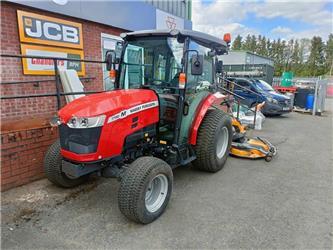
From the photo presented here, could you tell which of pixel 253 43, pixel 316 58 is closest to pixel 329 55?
pixel 316 58

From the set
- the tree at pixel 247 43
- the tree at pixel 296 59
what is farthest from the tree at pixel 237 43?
the tree at pixel 296 59

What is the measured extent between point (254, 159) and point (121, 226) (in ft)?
10.3

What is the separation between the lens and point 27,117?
464 cm

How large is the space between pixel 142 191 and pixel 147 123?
0.95 m

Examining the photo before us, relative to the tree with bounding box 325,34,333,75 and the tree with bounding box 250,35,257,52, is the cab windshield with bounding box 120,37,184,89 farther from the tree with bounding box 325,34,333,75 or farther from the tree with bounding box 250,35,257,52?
the tree with bounding box 250,35,257,52

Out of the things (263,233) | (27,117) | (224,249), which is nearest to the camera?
(224,249)

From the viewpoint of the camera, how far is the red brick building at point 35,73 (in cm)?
353

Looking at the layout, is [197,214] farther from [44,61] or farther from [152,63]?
[44,61]

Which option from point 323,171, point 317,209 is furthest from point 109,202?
point 323,171

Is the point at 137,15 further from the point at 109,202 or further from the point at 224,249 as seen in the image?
the point at 224,249

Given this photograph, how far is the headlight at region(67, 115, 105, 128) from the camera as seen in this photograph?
2557 millimetres

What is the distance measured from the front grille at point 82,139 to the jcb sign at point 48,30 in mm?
2902

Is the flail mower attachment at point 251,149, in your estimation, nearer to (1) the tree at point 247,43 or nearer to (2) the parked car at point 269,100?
(2) the parked car at point 269,100

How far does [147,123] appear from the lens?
3.20m
